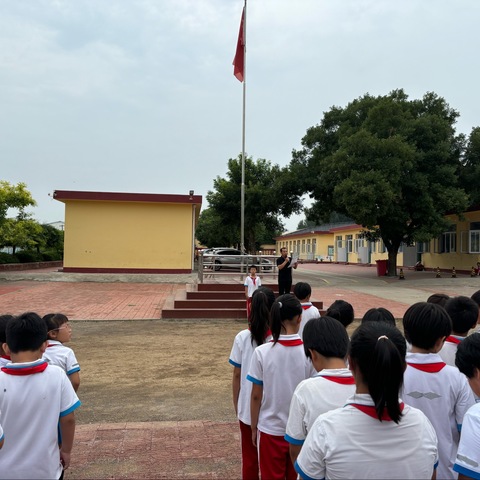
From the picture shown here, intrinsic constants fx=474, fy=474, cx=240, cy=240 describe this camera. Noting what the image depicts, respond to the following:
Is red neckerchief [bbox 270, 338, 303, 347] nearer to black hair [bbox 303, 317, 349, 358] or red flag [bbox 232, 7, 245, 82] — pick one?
black hair [bbox 303, 317, 349, 358]

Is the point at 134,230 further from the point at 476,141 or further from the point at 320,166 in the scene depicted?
the point at 476,141

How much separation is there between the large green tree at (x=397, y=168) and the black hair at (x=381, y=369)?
746 inches

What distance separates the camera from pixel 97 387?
19.7ft

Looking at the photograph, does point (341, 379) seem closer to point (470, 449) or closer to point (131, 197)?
point (470, 449)

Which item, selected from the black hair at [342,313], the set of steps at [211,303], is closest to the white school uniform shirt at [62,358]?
the black hair at [342,313]

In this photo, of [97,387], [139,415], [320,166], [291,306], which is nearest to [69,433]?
[291,306]

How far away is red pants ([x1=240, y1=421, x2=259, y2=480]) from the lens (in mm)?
3027

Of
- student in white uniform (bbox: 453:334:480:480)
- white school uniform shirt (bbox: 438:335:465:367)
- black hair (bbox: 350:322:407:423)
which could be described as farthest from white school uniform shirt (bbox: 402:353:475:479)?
black hair (bbox: 350:322:407:423)

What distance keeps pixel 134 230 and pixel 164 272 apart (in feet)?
7.99

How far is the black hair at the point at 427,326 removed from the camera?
2332mm

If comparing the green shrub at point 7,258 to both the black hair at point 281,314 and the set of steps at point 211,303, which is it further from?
the black hair at point 281,314

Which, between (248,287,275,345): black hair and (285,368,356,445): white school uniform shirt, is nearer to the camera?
(285,368,356,445): white school uniform shirt

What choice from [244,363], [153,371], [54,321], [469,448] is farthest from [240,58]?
[469,448]

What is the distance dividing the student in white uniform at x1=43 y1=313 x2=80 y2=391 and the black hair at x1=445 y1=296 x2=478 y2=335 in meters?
2.50
